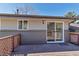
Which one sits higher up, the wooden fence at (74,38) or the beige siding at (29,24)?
the beige siding at (29,24)

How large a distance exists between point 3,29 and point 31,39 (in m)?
2.24

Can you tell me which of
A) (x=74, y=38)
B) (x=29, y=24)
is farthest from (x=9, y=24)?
(x=74, y=38)

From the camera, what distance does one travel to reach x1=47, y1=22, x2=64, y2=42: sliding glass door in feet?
42.4

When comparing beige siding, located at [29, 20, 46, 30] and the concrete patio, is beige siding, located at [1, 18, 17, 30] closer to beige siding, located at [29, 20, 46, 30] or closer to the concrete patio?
beige siding, located at [29, 20, 46, 30]

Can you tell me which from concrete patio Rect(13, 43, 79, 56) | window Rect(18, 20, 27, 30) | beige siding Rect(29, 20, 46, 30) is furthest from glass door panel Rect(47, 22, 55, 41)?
concrete patio Rect(13, 43, 79, 56)

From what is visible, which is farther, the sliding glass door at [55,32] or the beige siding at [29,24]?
the sliding glass door at [55,32]

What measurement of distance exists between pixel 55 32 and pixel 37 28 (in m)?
1.50

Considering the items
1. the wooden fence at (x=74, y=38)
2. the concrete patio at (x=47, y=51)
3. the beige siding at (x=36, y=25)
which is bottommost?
the concrete patio at (x=47, y=51)

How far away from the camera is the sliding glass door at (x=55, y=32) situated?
12.9 metres

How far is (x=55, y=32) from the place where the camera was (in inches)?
511

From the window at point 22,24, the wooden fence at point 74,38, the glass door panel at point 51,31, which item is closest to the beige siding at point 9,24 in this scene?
the window at point 22,24

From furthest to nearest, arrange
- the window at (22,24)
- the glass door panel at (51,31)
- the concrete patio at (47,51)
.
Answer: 1. the glass door panel at (51,31)
2. the window at (22,24)
3. the concrete patio at (47,51)

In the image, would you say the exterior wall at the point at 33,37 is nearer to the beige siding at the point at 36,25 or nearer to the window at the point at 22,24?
the beige siding at the point at 36,25

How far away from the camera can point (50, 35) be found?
1295cm
